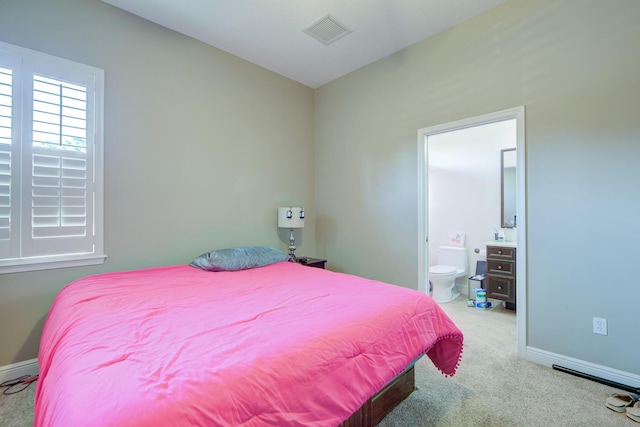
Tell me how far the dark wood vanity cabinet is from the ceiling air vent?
3068 mm

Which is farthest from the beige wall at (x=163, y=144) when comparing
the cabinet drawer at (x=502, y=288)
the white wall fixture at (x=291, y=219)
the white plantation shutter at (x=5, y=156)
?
the cabinet drawer at (x=502, y=288)

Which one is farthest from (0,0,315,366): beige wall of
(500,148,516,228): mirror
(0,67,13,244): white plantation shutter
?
(500,148,516,228): mirror

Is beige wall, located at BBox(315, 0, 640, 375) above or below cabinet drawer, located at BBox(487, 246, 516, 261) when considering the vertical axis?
above

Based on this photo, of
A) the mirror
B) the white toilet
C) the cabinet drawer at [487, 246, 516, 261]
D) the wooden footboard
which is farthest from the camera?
the white toilet

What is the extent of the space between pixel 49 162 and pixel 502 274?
466 cm

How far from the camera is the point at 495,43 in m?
2.52

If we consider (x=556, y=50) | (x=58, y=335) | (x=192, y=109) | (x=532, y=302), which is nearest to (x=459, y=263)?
(x=532, y=302)

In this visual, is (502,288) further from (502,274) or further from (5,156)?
(5,156)

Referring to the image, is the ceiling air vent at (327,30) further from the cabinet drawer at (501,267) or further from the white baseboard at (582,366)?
the white baseboard at (582,366)

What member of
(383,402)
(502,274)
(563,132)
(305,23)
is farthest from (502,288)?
(305,23)

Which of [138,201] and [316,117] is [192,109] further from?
[316,117]

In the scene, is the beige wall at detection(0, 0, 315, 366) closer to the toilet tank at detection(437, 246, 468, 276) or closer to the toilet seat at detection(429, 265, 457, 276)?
the toilet seat at detection(429, 265, 457, 276)

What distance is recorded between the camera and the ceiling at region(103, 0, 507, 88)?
96.6 inches

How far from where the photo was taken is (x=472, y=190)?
4.38 metres
